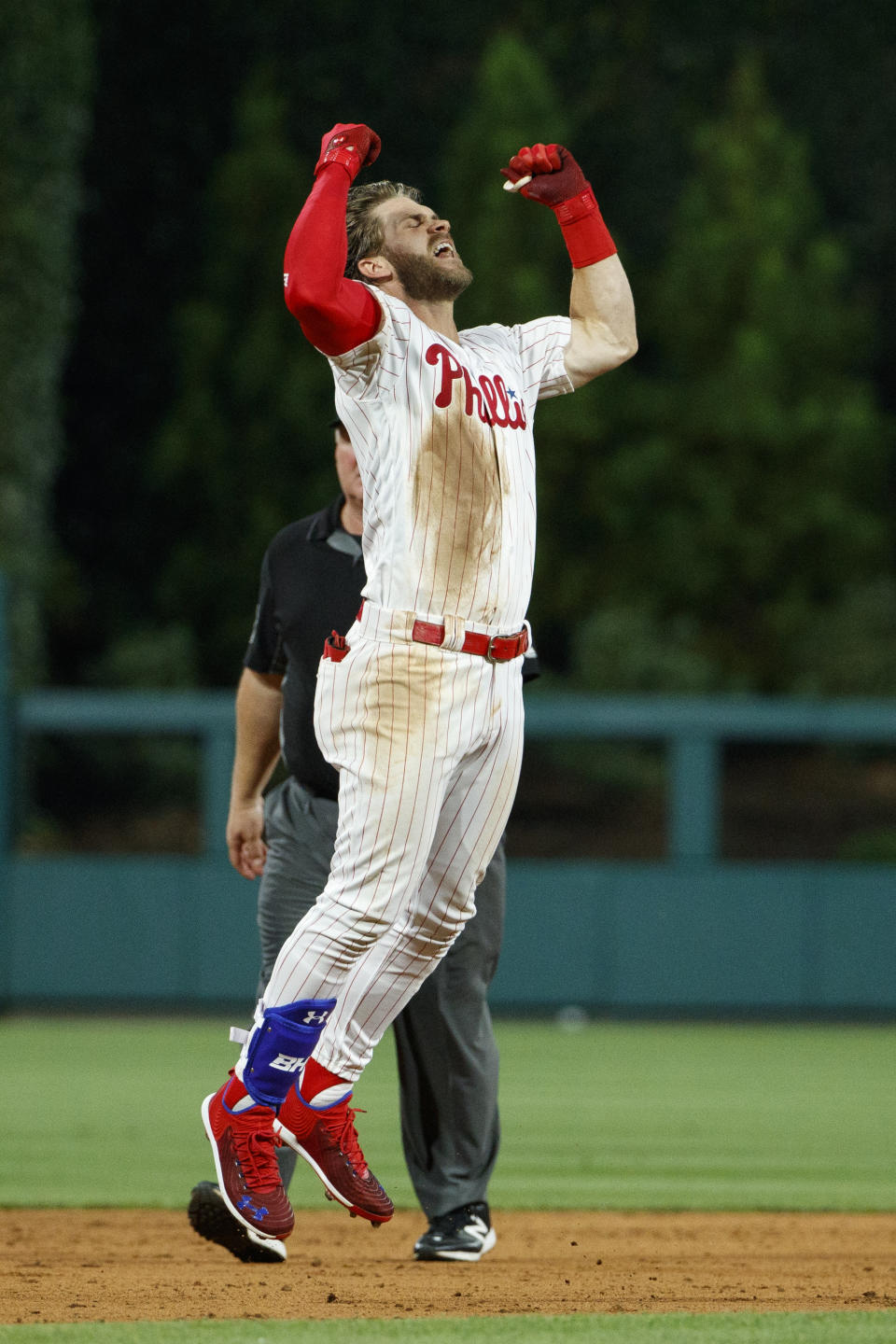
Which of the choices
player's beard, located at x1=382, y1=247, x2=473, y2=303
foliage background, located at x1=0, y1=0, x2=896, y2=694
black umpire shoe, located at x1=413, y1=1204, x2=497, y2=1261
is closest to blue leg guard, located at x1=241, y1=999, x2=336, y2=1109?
black umpire shoe, located at x1=413, y1=1204, x2=497, y2=1261

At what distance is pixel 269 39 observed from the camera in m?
27.3

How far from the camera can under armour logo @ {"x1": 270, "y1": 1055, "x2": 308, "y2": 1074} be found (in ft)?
12.0

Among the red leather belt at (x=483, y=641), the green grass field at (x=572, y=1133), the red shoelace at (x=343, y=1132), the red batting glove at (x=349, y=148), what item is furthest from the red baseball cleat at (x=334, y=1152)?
the red batting glove at (x=349, y=148)

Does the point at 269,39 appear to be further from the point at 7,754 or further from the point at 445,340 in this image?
the point at 445,340

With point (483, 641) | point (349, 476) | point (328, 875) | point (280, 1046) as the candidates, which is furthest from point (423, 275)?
point (328, 875)

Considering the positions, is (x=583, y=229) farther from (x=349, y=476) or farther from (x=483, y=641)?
(x=349, y=476)

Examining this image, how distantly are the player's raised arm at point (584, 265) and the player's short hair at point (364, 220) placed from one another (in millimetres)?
270

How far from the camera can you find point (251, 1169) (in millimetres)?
3666

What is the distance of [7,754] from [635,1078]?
194 inches

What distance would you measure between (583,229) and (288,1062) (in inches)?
71.6

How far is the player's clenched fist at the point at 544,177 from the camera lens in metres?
3.85

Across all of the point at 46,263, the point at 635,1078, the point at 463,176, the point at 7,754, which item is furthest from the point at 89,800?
the point at 635,1078

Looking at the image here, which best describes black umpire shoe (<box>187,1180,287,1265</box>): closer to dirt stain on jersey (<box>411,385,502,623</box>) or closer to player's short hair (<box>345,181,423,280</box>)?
dirt stain on jersey (<box>411,385,502,623</box>)

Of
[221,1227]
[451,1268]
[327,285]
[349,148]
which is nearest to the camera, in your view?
[327,285]
